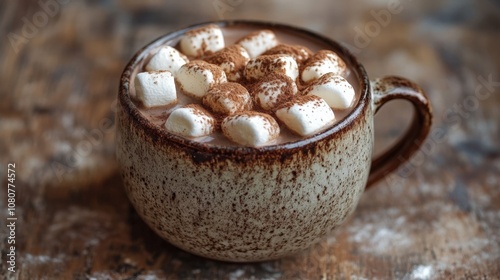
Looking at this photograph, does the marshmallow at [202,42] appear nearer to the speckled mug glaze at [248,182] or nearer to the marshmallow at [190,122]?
the speckled mug glaze at [248,182]

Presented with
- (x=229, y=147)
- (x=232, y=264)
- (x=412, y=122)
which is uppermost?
(x=229, y=147)

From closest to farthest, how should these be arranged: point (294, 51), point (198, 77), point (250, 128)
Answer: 1. point (250, 128)
2. point (198, 77)
3. point (294, 51)

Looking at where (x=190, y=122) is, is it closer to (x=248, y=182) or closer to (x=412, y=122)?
(x=248, y=182)

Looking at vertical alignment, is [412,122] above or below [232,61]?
below

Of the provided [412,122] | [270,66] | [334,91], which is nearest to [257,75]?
[270,66]

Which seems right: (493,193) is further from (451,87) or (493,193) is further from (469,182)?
(451,87)

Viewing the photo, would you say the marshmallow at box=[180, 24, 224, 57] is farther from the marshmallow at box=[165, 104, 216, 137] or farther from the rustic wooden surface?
the rustic wooden surface

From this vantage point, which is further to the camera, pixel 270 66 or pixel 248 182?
pixel 270 66

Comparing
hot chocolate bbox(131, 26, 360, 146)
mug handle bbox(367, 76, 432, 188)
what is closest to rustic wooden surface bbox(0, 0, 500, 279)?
A: mug handle bbox(367, 76, 432, 188)
